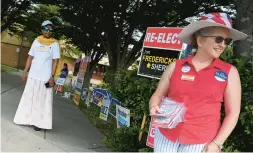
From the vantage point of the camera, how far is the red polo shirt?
232cm

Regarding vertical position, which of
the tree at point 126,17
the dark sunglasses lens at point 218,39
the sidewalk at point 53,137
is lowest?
the sidewalk at point 53,137

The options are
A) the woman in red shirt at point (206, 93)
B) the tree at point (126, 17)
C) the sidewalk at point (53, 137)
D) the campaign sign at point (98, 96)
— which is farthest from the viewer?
the tree at point (126, 17)

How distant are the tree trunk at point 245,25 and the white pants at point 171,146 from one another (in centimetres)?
210

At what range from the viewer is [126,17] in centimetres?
1247

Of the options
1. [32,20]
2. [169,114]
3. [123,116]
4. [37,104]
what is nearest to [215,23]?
[169,114]

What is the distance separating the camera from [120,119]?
4910 mm

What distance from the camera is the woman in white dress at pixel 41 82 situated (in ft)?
17.9

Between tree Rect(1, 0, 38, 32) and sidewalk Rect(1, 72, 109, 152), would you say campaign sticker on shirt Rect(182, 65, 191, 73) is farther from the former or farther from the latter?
tree Rect(1, 0, 38, 32)

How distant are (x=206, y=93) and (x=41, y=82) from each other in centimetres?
366

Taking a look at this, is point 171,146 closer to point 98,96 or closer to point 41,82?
point 41,82

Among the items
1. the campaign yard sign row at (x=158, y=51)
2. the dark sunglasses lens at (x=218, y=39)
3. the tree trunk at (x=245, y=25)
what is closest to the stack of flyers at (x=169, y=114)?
the dark sunglasses lens at (x=218, y=39)

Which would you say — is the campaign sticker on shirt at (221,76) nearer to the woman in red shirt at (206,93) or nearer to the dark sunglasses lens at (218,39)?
the woman in red shirt at (206,93)

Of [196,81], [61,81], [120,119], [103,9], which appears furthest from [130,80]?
[61,81]

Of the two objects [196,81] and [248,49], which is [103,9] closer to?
[248,49]
